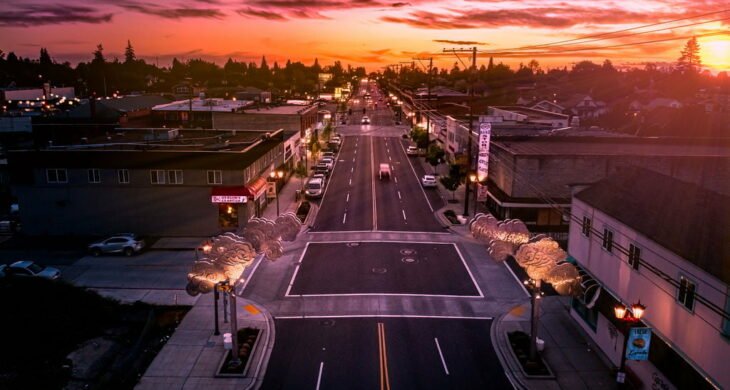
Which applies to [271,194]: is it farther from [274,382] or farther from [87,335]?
[274,382]

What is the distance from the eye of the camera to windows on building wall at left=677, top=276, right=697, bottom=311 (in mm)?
16648

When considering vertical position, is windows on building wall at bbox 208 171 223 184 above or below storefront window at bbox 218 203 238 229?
above

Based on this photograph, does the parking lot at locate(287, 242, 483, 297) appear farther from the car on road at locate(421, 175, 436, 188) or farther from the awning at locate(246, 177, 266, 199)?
the car on road at locate(421, 175, 436, 188)

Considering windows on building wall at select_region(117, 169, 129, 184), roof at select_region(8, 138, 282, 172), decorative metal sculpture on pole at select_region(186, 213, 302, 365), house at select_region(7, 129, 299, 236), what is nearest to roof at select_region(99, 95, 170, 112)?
roof at select_region(8, 138, 282, 172)

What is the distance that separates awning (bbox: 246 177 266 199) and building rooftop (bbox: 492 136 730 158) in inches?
787

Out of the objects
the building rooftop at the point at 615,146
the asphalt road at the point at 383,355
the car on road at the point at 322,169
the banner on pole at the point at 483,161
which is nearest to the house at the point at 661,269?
the asphalt road at the point at 383,355

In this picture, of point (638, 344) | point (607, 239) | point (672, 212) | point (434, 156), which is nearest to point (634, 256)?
point (672, 212)

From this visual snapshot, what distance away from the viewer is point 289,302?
27.9 m

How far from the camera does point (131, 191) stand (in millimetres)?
Answer: 39219

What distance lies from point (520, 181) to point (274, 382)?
26.5m

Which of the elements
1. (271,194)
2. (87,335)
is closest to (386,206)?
(271,194)

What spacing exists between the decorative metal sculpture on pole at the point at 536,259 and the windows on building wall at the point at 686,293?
3.92 metres

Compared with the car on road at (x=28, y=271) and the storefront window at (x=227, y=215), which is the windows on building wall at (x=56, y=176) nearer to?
the car on road at (x=28, y=271)

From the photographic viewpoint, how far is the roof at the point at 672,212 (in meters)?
16.7
